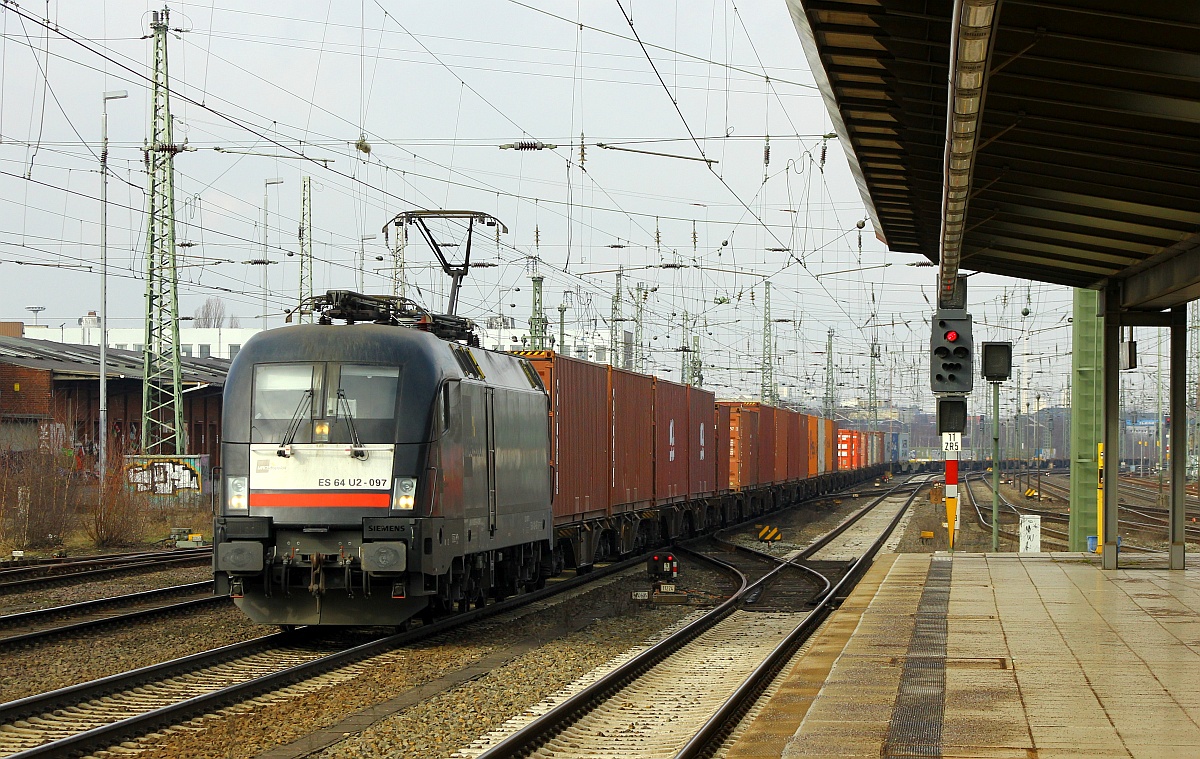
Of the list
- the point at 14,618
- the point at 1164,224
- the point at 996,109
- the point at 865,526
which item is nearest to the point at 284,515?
the point at 14,618

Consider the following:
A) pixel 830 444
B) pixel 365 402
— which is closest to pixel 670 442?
pixel 365 402

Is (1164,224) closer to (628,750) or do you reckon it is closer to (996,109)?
(996,109)

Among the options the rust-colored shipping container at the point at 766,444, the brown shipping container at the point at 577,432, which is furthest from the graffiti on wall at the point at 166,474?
the rust-colored shipping container at the point at 766,444

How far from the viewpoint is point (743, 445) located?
116 feet

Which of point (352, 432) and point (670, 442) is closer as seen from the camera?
point (352, 432)

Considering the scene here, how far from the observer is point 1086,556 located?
18906mm

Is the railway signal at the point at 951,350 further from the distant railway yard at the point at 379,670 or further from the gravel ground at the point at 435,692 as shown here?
the gravel ground at the point at 435,692

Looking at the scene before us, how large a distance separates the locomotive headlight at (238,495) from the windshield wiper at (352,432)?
108 centimetres

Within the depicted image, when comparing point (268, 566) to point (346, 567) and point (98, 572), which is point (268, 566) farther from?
point (98, 572)

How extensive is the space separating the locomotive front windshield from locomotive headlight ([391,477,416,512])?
432 mm

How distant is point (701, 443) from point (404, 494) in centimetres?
1831

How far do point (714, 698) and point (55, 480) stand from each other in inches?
750

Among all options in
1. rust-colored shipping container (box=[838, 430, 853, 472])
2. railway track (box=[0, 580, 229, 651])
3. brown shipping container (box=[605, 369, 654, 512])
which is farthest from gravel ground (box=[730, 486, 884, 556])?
railway track (box=[0, 580, 229, 651])

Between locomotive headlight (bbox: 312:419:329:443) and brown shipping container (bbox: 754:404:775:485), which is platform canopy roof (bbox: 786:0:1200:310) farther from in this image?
brown shipping container (bbox: 754:404:775:485)
